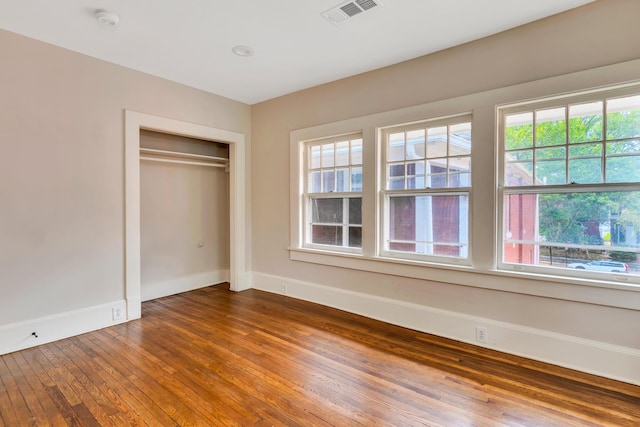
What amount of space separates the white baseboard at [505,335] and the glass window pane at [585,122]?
1568 millimetres

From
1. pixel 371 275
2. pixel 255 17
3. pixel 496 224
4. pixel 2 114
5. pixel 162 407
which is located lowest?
pixel 162 407

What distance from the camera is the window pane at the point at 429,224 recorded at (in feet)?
9.92

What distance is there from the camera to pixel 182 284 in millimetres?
4496

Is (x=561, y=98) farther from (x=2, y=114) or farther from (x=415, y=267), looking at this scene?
(x=2, y=114)

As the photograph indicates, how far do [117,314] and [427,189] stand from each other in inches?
140

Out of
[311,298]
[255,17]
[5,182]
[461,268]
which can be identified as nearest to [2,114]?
[5,182]

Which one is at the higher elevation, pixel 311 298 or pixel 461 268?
pixel 461 268

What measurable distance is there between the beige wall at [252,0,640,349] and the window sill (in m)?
0.06

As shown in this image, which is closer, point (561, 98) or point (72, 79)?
point (561, 98)

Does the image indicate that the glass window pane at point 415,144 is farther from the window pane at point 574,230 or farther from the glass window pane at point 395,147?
the window pane at point 574,230

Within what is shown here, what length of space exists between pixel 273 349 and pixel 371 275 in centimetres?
136

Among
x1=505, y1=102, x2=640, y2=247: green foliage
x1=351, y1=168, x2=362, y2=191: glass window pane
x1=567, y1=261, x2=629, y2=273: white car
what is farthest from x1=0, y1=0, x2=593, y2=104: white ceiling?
x1=567, y1=261, x2=629, y2=273: white car

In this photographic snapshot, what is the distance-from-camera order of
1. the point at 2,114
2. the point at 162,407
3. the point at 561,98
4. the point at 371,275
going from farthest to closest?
the point at 371,275, the point at 2,114, the point at 561,98, the point at 162,407

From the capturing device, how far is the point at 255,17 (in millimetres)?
2506
